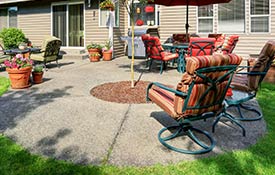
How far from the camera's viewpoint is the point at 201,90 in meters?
2.58

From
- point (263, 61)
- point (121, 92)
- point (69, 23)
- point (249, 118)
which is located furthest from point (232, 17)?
point (69, 23)

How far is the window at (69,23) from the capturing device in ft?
38.7

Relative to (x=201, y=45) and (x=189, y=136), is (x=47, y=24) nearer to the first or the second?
(x=201, y=45)

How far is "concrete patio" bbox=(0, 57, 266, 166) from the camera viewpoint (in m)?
2.68

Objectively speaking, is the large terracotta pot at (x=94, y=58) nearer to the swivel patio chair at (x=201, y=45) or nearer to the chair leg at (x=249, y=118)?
the swivel patio chair at (x=201, y=45)

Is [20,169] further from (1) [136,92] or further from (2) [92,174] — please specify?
(1) [136,92]

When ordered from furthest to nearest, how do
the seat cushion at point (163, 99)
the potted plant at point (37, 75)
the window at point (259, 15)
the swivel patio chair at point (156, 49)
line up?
the window at point (259, 15) < the swivel patio chair at point (156, 49) < the potted plant at point (37, 75) < the seat cushion at point (163, 99)

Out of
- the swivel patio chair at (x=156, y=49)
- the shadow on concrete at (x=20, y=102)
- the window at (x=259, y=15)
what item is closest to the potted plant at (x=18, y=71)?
the shadow on concrete at (x=20, y=102)

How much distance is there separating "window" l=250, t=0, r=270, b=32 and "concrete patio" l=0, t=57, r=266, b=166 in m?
5.51

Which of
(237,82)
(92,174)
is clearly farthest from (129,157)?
(237,82)

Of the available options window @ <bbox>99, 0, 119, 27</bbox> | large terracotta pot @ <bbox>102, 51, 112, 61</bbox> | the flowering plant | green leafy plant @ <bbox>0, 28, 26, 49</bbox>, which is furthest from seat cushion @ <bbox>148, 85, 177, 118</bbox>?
green leafy plant @ <bbox>0, 28, 26, 49</bbox>

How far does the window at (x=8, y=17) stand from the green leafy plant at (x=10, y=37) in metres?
2.11

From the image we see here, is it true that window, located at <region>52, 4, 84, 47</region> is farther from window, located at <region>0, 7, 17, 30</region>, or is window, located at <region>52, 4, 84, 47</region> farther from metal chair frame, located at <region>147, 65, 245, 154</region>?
metal chair frame, located at <region>147, 65, 245, 154</region>

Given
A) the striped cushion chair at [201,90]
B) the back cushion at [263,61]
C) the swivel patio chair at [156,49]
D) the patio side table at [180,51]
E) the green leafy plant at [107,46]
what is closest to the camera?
the striped cushion chair at [201,90]
